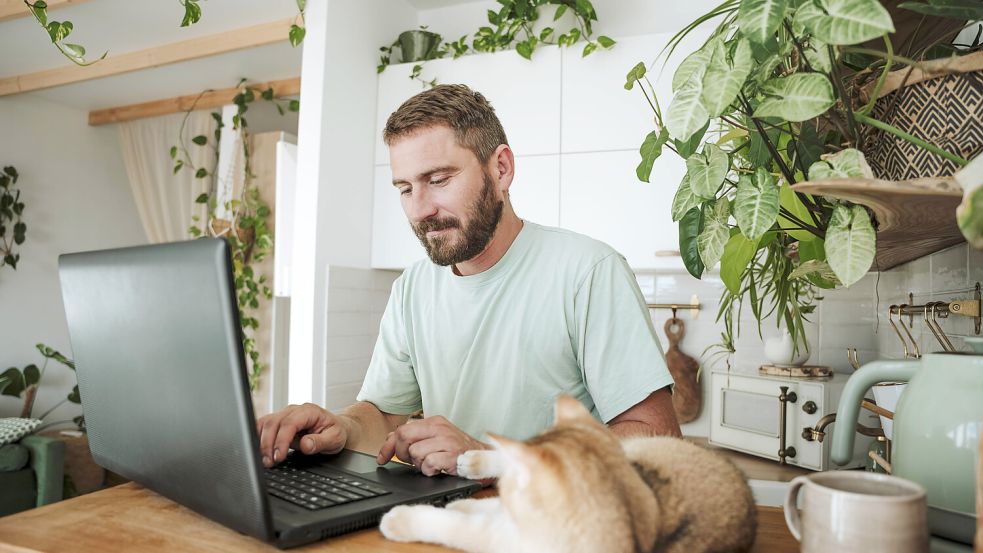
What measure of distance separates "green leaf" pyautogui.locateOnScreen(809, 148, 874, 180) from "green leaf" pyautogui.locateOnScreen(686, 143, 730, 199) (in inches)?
5.5

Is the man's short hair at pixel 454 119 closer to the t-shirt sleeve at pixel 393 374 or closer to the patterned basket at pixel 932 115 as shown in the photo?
the t-shirt sleeve at pixel 393 374

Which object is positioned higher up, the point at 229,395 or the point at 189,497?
Answer: the point at 229,395

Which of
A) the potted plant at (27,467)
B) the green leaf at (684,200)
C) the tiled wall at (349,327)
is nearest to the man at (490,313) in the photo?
the green leaf at (684,200)

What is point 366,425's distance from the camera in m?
1.24

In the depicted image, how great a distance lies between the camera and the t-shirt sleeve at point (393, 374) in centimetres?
141

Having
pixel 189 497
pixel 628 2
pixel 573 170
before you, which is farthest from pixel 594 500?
pixel 628 2

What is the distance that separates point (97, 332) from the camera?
2.37 feet

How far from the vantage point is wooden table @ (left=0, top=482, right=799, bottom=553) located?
1.95 ft

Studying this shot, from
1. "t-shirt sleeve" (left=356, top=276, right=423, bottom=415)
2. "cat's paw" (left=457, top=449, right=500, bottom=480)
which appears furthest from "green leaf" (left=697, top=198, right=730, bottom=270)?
"t-shirt sleeve" (left=356, top=276, right=423, bottom=415)

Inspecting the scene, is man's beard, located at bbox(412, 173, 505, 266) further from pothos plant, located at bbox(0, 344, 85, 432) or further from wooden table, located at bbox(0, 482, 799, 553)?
pothos plant, located at bbox(0, 344, 85, 432)

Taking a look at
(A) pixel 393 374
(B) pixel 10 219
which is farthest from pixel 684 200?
(B) pixel 10 219

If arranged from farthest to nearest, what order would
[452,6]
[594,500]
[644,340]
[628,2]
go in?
[452,6] < [628,2] < [644,340] < [594,500]

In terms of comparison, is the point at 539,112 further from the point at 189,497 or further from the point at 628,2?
the point at 189,497

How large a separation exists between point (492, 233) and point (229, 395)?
0.84 metres
